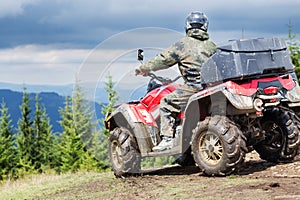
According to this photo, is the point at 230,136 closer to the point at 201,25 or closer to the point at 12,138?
the point at 201,25

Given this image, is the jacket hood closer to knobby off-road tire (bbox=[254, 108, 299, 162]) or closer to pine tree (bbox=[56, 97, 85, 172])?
knobby off-road tire (bbox=[254, 108, 299, 162])

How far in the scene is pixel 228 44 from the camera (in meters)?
9.10

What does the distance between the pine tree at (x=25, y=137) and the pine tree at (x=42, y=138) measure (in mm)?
512

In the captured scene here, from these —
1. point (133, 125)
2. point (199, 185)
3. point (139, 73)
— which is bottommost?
point (199, 185)

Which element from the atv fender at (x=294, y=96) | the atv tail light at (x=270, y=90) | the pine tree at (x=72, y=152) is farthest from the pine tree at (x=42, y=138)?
the atv tail light at (x=270, y=90)

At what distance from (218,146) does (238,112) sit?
612 millimetres

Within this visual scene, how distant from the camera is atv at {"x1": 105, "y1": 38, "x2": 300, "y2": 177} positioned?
9.04m

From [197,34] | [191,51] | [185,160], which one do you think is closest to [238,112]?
[191,51]

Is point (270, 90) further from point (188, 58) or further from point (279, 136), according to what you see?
point (188, 58)

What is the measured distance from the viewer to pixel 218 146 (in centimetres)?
940

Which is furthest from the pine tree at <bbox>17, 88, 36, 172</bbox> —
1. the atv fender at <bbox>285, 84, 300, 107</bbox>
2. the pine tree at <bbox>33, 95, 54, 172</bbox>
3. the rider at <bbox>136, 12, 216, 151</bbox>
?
the atv fender at <bbox>285, 84, 300, 107</bbox>

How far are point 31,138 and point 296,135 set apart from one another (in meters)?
55.8

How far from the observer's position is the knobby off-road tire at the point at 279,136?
10.0 meters

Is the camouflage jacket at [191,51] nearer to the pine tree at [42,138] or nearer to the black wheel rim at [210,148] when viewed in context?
the black wheel rim at [210,148]
